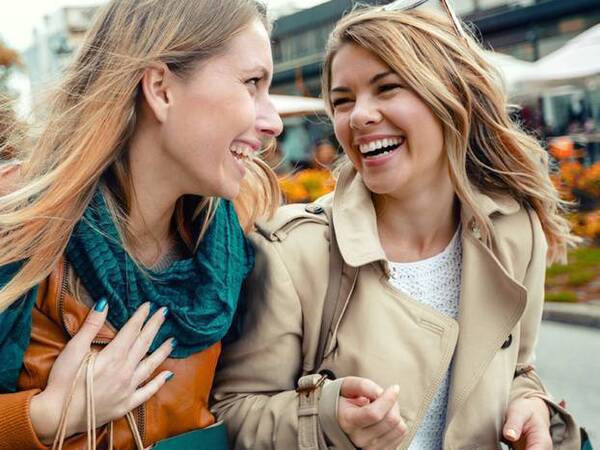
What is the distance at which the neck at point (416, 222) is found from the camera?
7.58 feet

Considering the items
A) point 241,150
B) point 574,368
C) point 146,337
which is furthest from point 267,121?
point 574,368

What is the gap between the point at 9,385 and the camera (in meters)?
1.65

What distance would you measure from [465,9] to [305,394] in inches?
932

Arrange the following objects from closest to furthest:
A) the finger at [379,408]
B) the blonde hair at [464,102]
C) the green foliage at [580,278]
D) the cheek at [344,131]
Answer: the finger at [379,408]
the blonde hair at [464,102]
the cheek at [344,131]
the green foliage at [580,278]

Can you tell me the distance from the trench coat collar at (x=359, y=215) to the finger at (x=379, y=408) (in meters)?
0.42

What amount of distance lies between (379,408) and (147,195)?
0.77m

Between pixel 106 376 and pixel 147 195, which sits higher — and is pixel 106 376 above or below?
below

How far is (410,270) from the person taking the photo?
2258 millimetres

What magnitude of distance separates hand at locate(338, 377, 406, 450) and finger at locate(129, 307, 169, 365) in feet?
1.51

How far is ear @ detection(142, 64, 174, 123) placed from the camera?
183 centimetres

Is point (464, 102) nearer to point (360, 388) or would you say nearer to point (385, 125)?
point (385, 125)

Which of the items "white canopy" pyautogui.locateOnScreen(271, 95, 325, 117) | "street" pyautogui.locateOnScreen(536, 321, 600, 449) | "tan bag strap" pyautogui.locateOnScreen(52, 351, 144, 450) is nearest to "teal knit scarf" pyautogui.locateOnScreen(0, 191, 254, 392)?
"tan bag strap" pyautogui.locateOnScreen(52, 351, 144, 450)

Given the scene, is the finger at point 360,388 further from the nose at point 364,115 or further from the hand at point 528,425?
the nose at point 364,115

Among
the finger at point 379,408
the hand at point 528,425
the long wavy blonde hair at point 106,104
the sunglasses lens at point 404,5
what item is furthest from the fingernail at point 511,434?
the sunglasses lens at point 404,5
